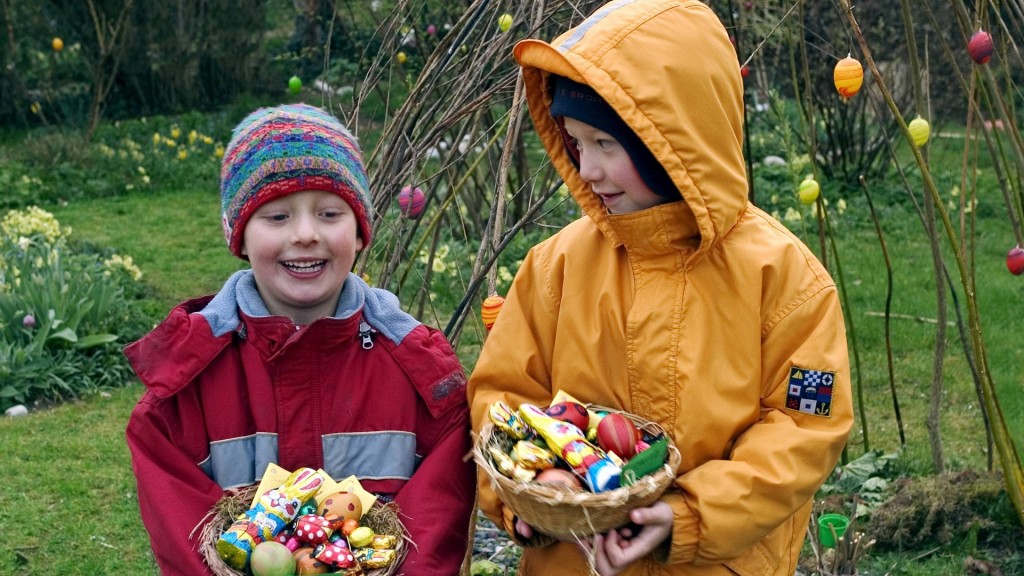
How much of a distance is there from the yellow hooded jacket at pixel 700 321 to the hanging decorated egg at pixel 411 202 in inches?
40.5

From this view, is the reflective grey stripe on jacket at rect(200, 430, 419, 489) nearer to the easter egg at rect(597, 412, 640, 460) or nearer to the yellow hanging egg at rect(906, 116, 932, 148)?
the easter egg at rect(597, 412, 640, 460)

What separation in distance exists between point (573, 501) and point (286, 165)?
0.82m

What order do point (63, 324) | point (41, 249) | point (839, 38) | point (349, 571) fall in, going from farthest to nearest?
point (839, 38)
point (41, 249)
point (63, 324)
point (349, 571)

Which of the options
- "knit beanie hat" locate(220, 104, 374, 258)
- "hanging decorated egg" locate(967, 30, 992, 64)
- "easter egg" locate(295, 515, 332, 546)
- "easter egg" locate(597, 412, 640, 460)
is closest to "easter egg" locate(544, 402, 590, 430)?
"easter egg" locate(597, 412, 640, 460)

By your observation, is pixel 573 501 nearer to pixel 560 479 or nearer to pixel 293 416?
pixel 560 479

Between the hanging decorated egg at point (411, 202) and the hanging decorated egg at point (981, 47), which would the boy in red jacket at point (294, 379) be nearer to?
the hanging decorated egg at point (411, 202)

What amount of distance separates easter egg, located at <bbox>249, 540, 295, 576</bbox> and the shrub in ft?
10.6

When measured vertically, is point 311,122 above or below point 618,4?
below

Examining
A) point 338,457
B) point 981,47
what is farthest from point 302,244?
point 981,47

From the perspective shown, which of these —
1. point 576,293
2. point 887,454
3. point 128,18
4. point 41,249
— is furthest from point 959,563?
point 128,18

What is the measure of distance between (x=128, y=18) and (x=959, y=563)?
851 centimetres

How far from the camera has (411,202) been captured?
122 inches

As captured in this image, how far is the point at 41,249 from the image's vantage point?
5430 mm

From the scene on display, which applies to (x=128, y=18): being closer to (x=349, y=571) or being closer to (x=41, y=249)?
(x=41, y=249)
